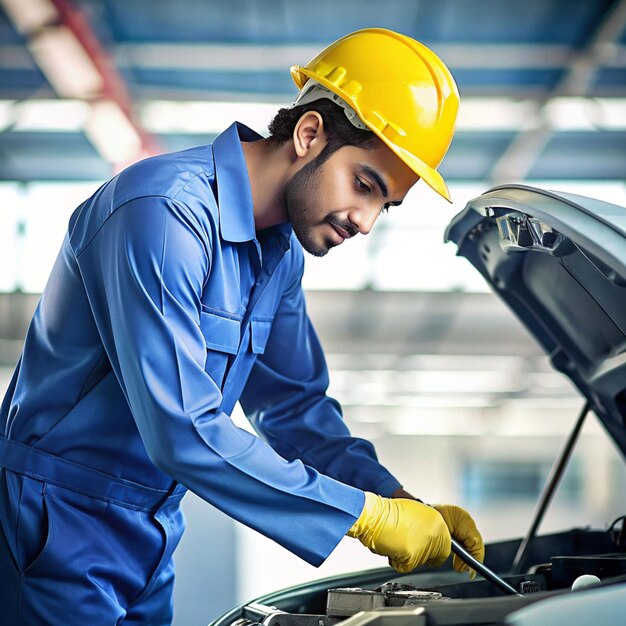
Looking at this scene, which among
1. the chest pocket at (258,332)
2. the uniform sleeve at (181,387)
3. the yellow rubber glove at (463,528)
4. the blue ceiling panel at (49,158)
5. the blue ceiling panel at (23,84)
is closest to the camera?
the uniform sleeve at (181,387)

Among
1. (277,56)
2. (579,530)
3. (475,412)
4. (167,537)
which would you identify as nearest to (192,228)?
(167,537)

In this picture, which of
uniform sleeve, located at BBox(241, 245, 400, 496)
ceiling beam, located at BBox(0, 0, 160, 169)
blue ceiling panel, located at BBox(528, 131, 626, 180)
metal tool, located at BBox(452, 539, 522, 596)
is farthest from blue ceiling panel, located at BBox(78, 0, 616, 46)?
metal tool, located at BBox(452, 539, 522, 596)

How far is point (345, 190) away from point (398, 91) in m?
0.20

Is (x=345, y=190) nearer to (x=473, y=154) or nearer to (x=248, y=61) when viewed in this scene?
(x=248, y=61)

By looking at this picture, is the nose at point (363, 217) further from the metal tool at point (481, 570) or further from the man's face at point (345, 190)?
the metal tool at point (481, 570)

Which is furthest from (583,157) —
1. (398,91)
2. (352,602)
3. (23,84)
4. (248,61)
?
(352,602)

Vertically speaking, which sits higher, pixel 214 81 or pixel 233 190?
pixel 214 81

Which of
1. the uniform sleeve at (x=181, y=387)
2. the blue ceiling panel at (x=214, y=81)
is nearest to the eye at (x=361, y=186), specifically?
the uniform sleeve at (x=181, y=387)

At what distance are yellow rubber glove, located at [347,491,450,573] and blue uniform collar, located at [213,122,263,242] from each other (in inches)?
20.4

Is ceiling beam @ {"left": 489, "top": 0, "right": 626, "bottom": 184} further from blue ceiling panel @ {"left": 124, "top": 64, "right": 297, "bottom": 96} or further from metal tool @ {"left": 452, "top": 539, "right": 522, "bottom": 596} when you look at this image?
metal tool @ {"left": 452, "top": 539, "right": 522, "bottom": 596}

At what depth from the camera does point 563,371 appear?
1.82m

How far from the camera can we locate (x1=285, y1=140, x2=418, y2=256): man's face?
142 centimetres

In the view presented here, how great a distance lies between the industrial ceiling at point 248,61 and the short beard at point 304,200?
9.83ft

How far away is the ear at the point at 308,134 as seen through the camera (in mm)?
1443
